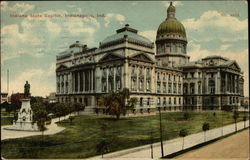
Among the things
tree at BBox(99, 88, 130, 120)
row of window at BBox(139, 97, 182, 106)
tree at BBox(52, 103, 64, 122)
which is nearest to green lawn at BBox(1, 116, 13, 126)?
tree at BBox(52, 103, 64, 122)

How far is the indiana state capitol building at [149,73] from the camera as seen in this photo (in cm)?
1538

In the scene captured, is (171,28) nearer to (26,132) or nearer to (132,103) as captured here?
(132,103)

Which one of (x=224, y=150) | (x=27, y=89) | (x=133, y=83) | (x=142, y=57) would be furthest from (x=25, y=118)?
(x=224, y=150)

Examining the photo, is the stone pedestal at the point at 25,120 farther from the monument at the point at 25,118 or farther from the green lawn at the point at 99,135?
the green lawn at the point at 99,135

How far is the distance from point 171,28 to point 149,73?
584cm

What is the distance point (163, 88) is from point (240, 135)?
5.92 metres

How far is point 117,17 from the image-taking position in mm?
14578

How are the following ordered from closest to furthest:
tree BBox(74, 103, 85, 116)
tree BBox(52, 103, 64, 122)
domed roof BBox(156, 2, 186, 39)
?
domed roof BBox(156, 2, 186, 39), tree BBox(52, 103, 64, 122), tree BBox(74, 103, 85, 116)

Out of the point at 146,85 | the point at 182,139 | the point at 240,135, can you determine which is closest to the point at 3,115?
the point at 146,85

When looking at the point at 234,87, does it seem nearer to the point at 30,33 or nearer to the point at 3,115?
the point at 30,33

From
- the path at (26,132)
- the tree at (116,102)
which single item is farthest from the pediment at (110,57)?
the path at (26,132)

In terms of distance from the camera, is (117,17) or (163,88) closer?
(117,17)

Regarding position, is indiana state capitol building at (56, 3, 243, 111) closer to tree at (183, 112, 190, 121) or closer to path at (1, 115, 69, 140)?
tree at (183, 112, 190, 121)

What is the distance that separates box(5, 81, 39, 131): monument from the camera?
1543cm
